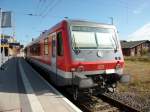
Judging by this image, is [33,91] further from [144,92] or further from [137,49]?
[137,49]

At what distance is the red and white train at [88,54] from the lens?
9.23 meters

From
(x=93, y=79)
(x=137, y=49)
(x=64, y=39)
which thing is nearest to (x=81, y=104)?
(x=93, y=79)

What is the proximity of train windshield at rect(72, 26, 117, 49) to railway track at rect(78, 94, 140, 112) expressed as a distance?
6.70 ft

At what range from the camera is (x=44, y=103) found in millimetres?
8195

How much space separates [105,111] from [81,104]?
1.22 meters

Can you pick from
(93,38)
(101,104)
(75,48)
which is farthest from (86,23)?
(101,104)

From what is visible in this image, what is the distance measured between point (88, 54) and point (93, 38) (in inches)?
28.1

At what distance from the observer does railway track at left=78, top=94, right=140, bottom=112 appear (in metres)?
8.56

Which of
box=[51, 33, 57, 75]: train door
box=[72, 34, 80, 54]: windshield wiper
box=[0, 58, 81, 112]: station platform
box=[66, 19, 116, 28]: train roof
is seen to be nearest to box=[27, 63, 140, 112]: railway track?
box=[0, 58, 81, 112]: station platform

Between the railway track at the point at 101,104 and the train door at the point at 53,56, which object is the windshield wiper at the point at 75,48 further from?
the railway track at the point at 101,104

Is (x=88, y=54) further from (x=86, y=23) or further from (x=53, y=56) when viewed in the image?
(x=53, y=56)

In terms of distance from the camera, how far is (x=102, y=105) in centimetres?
921

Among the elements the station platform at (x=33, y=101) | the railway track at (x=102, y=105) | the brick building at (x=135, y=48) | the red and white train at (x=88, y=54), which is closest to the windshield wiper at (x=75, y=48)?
the red and white train at (x=88, y=54)

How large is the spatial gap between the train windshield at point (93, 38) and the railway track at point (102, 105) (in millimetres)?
2041
